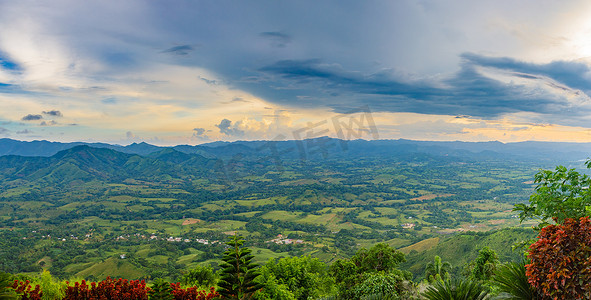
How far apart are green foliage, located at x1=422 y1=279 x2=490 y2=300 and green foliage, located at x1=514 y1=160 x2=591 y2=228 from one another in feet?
7.85

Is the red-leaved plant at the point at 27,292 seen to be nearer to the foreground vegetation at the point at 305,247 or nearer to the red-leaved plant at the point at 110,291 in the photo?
the foreground vegetation at the point at 305,247

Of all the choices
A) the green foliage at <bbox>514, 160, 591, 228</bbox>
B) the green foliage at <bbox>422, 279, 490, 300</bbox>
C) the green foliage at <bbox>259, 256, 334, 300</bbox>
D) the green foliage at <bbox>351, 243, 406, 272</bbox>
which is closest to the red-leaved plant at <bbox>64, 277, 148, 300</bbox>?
the green foliage at <bbox>422, 279, 490, 300</bbox>

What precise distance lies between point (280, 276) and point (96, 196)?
21983 cm

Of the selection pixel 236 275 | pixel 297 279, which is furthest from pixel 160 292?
pixel 297 279

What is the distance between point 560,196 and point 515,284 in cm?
346

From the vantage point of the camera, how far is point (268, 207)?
533ft

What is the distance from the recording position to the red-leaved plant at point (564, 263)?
14.6 ft

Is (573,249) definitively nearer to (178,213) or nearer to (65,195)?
→ (178,213)

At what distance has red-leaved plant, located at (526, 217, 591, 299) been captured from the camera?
14.6 feet

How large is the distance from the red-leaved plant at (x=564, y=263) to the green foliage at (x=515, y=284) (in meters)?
0.38

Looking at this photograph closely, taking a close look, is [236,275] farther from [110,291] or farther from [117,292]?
[110,291]

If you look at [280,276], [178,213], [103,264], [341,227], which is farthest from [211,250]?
[280,276]

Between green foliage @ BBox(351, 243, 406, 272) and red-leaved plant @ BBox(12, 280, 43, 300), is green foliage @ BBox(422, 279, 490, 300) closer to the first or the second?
red-leaved plant @ BBox(12, 280, 43, 300)

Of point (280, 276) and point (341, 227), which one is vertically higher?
point (280, 276)
